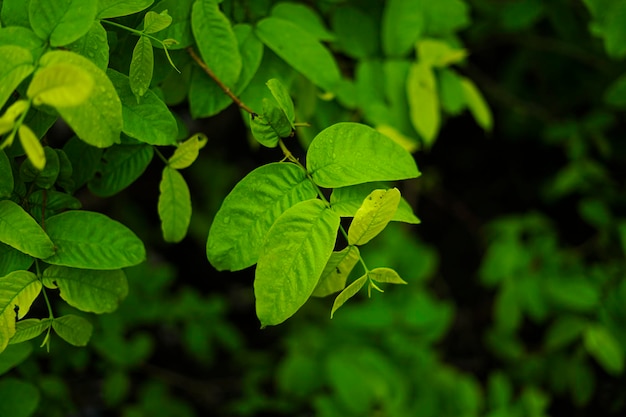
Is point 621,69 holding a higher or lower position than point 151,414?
higher

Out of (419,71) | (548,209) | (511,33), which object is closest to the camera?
(419,71)

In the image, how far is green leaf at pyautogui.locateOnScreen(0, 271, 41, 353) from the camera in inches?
31.8

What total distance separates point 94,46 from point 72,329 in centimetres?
44

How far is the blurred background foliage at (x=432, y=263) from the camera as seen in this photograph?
1438mm

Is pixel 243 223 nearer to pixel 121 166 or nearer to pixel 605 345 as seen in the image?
pixel 121 166

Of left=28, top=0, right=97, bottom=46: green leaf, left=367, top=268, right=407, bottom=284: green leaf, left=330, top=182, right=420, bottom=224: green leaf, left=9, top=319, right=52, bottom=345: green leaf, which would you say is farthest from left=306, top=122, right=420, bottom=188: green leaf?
left=9, top=319, right=52, bottom=345: green leaf

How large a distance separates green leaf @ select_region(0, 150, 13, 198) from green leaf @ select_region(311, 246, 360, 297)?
1.56 ft

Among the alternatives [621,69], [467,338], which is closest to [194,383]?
[467,338]

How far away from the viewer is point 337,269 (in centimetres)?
87

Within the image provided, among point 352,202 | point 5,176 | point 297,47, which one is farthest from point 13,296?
point 297,47

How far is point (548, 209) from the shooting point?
9.12 ft

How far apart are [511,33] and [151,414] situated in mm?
1889

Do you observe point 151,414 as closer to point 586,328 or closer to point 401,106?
point 401,106

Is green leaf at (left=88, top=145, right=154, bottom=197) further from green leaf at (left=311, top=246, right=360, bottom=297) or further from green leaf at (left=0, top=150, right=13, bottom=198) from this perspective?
green leaf at (left=311, top=246, right=360, bottom=297)
